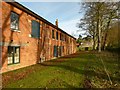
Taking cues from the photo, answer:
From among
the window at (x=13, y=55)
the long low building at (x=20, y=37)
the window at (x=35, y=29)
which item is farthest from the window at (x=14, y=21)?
the window at (x=35, y=29)

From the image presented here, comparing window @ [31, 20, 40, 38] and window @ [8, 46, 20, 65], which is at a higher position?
window @ [31, 20, 40, 38]

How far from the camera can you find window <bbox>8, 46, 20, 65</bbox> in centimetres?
1527

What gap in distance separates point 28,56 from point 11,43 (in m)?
3.90

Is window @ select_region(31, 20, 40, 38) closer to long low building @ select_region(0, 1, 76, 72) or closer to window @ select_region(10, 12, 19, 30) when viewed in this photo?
long low building @ select_region(0, 1, 76, 72)

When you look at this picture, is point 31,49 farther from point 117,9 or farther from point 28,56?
point 117,9

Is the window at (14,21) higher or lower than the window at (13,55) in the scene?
higher

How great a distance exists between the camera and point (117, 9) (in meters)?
36.5

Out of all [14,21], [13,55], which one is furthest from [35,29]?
[13,55]

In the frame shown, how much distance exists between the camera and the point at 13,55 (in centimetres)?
1576

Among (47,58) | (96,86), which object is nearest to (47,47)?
(47,58)

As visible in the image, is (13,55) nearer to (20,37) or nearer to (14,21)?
(20,37)

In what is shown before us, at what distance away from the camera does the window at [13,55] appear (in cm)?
1527

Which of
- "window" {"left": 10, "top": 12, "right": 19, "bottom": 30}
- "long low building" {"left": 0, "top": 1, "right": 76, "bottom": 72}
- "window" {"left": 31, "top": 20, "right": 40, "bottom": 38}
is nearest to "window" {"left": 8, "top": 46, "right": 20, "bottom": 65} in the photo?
"long low building" {"left": 0, "top": 1, "right": 76, "bottom": 72}

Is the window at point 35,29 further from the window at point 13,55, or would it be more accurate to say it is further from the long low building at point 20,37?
the window at point 13,55
